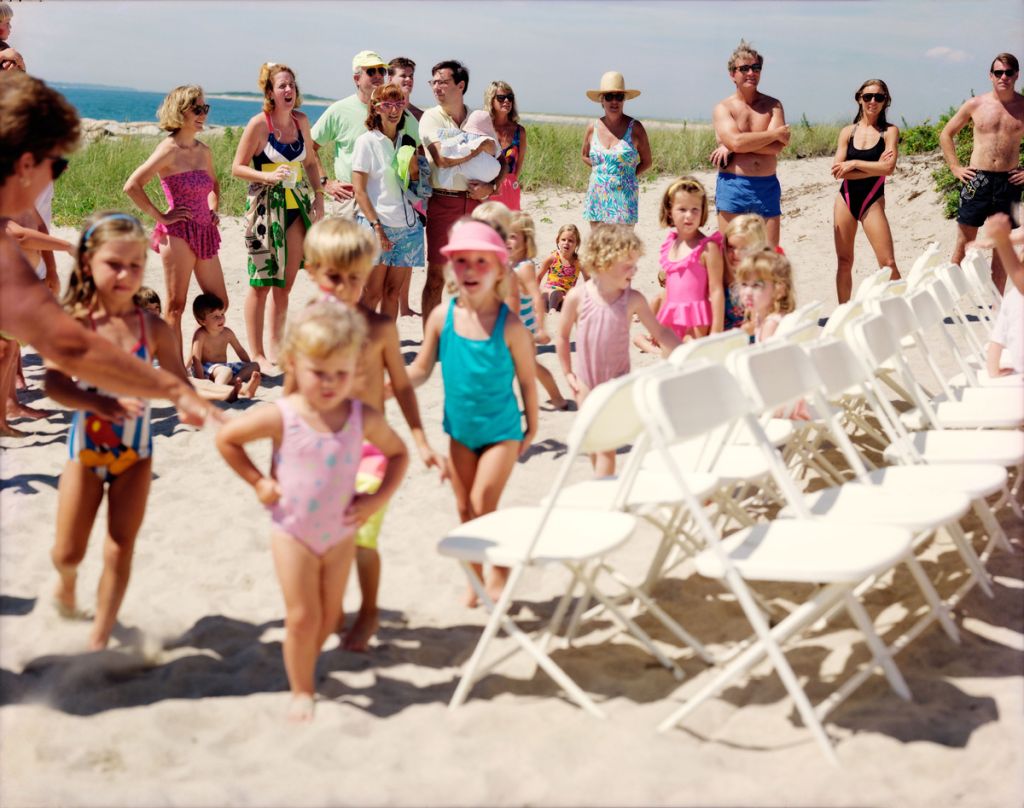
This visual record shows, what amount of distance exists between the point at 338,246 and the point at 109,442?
3.37ft

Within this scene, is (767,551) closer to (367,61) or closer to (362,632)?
(362,632)

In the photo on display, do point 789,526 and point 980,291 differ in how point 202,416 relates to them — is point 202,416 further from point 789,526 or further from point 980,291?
point 980,291

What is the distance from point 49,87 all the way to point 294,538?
153 cm

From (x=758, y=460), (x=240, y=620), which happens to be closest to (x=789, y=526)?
(x=758, y=460)

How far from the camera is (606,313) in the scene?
5.55 m

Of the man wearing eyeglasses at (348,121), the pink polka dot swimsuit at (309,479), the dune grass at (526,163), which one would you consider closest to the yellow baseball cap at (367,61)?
the man wearing eyeglasses at (348,121)

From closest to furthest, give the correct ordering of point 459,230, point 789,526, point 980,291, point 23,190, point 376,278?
1. point 23,190
2. point 789,526
3. point 459,230
4. point 980,291
5. point 376,278

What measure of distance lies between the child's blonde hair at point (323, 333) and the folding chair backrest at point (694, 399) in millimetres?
856

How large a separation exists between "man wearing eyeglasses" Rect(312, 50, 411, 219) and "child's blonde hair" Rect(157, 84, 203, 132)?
0.98 meters

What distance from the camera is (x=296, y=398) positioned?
3488 millimetres

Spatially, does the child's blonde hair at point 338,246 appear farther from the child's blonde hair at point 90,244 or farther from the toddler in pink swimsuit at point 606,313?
the toddler in pink swimsuit at point 606,313

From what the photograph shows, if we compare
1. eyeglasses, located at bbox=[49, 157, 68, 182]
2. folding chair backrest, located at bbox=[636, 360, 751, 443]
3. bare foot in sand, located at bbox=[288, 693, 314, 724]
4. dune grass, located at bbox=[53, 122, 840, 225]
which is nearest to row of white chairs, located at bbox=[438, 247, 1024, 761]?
folding chair backrest, located at bbox=[636, 360, 751, 443]

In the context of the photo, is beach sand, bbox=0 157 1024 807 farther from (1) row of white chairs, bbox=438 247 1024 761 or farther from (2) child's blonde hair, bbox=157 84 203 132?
(2) child's blonde hair, bbox=157 84 203 132

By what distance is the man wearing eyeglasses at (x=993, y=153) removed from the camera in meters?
9.29
